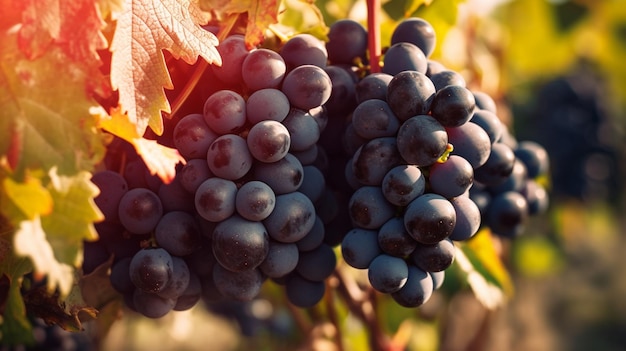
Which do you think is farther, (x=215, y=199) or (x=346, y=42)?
(x=346, y=42)

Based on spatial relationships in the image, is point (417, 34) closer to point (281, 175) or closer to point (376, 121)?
point (376, 121)

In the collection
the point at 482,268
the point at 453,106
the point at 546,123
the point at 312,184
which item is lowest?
the point at 546,123

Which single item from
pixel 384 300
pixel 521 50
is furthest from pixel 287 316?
pixel 521 50

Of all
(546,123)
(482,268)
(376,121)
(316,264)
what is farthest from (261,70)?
(546,123)

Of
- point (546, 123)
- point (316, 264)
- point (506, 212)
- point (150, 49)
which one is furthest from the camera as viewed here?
point (546, 123)

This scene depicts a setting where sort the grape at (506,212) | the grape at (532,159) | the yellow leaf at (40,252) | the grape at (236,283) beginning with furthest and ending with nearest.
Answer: the grape at (532,159) < the grape at (506,212) < the grape at (236,283) < the yellow leaf at (40,252)

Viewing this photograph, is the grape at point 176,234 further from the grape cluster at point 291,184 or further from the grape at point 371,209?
the grape at point 371,209

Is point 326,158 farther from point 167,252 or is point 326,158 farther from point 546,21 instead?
point 546,21

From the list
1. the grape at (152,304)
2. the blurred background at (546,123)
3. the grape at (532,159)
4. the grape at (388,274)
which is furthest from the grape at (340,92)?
the blurred background at (546,123)
